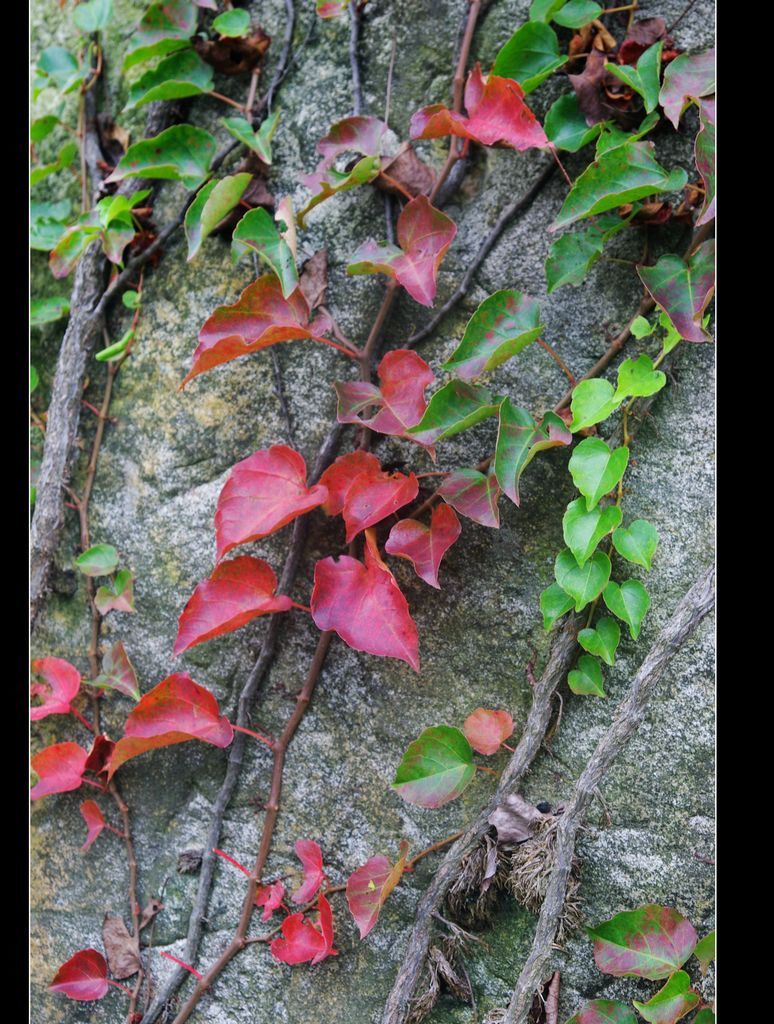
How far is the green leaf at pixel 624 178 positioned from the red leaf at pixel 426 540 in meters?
0.37

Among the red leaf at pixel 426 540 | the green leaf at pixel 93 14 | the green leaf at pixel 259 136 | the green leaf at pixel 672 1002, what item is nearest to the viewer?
the green leaf at pixel 672 1002

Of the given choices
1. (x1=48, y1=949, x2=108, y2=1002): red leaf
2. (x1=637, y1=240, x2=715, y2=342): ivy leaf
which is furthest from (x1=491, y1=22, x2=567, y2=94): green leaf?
(x1=48, y1=949, x2=108, y2=1002): red leaf

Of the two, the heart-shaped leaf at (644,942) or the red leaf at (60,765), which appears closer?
the heart-shaped leaf at (644,942)

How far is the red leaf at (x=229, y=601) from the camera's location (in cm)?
105

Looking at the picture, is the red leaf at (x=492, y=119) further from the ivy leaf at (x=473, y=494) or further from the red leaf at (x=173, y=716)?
the red leaf at (x=173, y=716)

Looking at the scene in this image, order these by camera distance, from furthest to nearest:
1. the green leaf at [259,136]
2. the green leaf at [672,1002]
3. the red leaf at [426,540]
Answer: the green leaf at [259,136]
the red leaf at [426,540]
the green leaf at [672,1002]

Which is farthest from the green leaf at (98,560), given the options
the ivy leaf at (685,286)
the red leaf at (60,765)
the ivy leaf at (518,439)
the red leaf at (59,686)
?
the ivy leaf at (685,286)

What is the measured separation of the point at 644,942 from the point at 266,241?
3.12 ft

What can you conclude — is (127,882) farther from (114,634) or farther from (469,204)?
(469,204)

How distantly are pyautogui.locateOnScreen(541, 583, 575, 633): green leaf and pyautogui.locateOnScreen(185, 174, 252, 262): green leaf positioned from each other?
2.07 ft

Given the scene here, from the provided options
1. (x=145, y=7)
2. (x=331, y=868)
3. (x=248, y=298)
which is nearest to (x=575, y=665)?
(x=331, y=868)

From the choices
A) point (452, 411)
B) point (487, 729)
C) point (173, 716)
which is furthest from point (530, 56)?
point (173, 716)

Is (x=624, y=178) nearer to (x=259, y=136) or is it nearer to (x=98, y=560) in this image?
(x=259, y=136)

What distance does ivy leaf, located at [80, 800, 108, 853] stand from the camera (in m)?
1.14
